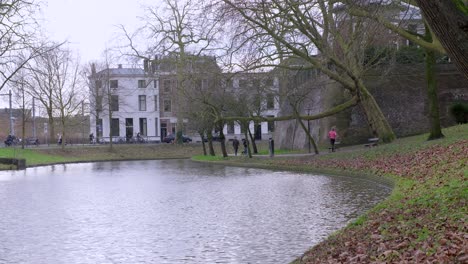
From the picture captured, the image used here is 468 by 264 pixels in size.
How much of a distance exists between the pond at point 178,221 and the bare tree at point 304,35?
23.6 ft

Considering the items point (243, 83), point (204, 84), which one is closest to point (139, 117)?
point (204, 84)

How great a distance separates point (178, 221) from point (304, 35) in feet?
60.0

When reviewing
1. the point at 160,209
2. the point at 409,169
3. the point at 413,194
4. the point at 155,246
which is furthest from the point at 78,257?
the point at 409,169

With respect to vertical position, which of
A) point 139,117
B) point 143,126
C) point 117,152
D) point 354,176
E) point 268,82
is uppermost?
point 268,82

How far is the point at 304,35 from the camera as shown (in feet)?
97.8

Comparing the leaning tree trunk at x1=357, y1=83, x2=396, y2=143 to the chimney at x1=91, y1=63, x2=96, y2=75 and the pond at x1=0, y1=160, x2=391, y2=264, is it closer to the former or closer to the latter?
the pond at x1=0, y1=160, x2=391, y2=264

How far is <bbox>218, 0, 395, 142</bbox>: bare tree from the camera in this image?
25.5m

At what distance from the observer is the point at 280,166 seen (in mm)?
31828

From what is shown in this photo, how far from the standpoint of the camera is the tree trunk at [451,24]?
6.27m

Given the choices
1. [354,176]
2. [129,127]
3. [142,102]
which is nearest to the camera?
[354,176]

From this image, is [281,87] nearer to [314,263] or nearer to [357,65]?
[357,65]

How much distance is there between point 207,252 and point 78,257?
6.74ft

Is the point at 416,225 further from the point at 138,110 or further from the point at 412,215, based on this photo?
the point at 138,110

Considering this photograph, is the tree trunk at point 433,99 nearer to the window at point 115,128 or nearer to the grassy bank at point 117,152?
the grassy bank at point 117,152
